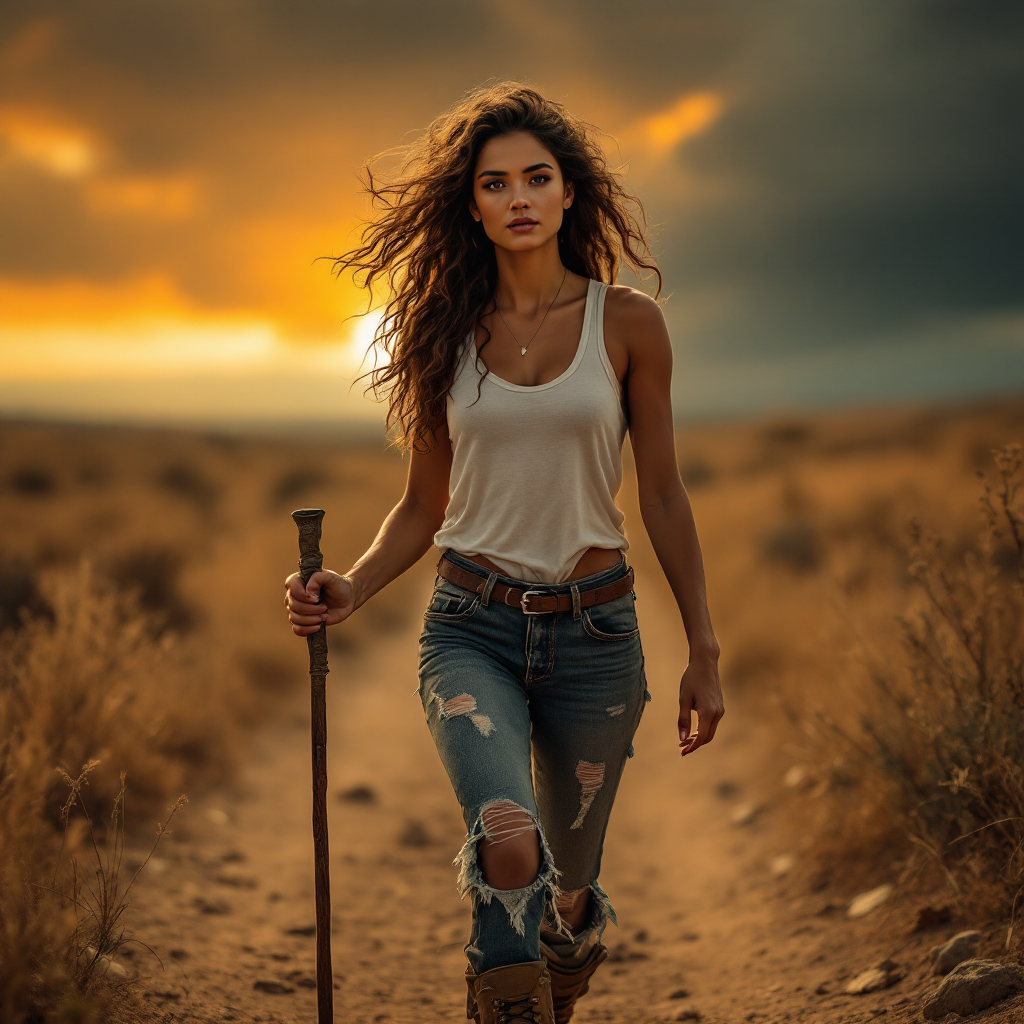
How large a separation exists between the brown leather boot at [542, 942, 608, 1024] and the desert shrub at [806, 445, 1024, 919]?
125 centimetres

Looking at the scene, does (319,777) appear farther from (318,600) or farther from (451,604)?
(451,604)

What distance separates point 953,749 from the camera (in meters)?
3.85

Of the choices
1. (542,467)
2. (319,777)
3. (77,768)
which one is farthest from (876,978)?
(77,768)

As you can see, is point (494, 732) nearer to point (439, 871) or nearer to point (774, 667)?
point (439, 871)

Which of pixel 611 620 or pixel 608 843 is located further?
pixel 608 843

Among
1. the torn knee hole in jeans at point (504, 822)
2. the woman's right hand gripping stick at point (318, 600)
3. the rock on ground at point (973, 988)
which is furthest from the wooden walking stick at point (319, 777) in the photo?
the rock on ground at point (973, 988)

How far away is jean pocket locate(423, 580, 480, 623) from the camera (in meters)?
2.69

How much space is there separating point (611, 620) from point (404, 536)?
75 cm

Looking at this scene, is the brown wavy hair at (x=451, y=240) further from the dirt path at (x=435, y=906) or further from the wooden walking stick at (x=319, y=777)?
the dirt path at (x=435, y=906)

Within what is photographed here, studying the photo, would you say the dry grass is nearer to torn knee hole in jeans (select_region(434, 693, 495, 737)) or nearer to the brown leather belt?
torn knee hole in jeans (select_region(434, 693, 495, 737))

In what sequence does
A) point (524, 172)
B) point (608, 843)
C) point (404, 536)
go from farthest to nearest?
point (608, 843)
point (404, 536)
point (524, 172)

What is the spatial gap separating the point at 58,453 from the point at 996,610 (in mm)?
34389

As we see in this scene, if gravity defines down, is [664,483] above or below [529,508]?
above

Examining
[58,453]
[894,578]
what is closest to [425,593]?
[894,578]
